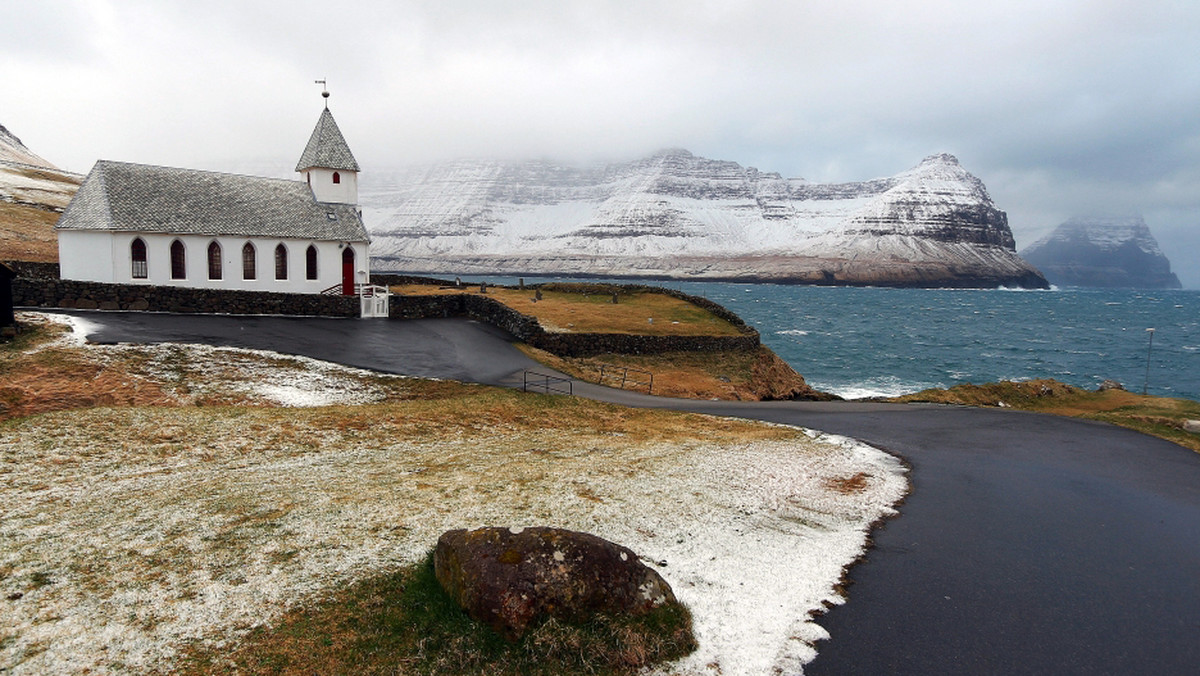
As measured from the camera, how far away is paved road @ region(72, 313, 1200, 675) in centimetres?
1028

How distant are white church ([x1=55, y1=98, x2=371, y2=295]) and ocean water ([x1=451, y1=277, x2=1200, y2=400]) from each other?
4012cm

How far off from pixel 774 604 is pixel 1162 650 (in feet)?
19.3

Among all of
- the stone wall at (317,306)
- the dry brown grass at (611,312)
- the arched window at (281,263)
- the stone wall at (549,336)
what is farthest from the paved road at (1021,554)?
A: the arched window at (281,263)

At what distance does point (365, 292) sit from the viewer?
44344 millimetres

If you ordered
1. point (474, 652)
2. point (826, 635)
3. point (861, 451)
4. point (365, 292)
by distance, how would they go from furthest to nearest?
1. point (365, 292)
2. point (861, 451)
3. point (826, 635)
4. point (474, 652)

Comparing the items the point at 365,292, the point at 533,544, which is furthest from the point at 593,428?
the point at 365,292

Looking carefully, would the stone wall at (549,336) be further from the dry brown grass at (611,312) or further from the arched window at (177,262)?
the arched window at (177,262)

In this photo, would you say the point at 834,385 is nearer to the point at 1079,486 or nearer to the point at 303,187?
the point at 1079,486

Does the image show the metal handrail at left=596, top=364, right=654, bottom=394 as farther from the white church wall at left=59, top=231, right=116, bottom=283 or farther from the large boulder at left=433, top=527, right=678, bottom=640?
the white church wall at left=59, top=231, right=116, bottom=283

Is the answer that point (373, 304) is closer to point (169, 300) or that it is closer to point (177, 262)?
point (169, 300)

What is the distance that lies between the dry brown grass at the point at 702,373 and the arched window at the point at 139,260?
24874 mm

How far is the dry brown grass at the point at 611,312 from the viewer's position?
46219 millimetres

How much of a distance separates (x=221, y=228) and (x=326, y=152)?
Answer: 11.3 m

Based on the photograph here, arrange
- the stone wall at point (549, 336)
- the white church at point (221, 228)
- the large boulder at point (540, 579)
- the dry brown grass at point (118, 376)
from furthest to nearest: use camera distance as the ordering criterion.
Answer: the white church at point (221, 228), the stone wall at point (549, 336), the dry brown grass at point (118, 376), the large boulder at point (540, 579)
